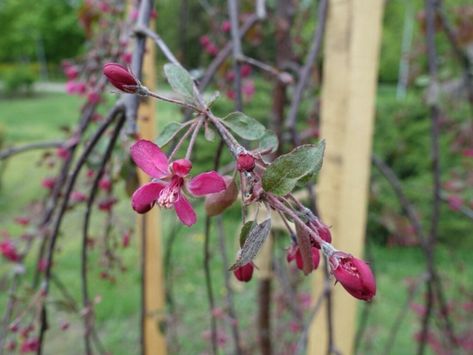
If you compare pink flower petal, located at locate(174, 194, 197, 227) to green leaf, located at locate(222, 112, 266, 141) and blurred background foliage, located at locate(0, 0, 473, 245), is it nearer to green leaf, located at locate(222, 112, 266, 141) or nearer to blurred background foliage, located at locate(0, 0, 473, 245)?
green leaf, located at locate(222, 112, 266, 141)

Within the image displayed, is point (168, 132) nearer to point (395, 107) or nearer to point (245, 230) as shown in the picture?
point (245, 230)

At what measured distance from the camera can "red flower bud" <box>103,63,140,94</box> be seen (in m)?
0.28

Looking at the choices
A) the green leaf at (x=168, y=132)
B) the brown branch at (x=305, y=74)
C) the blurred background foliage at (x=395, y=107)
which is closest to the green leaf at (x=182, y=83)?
the green leaf at (x=168, y=132)

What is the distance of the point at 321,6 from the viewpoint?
0.77 metres

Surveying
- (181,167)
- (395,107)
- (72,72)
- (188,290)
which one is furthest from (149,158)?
(395,107)

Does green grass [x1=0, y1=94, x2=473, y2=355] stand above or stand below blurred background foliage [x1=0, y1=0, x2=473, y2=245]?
below

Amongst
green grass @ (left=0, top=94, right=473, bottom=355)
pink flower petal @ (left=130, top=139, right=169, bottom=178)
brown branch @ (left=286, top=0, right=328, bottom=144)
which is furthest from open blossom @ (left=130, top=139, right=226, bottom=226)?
green grass @ (left=0, top=94, right=473, bottom=355)

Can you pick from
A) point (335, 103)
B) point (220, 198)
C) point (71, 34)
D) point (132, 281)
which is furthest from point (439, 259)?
point (71, 34)

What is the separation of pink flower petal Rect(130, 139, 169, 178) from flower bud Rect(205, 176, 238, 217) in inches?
1.4

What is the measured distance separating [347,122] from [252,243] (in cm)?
54

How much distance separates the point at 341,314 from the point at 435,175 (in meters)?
0.28

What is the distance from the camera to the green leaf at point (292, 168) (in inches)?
9.9

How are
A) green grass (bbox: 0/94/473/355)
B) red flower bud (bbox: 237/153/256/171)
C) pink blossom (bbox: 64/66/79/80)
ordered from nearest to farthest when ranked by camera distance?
red flower bud (bbox: 237/153/256/171) < pink blossom (bbox: 64/66/79/80) < green grass (bbox: 0/94/473/355)

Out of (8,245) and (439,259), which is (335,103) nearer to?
(8,245)
